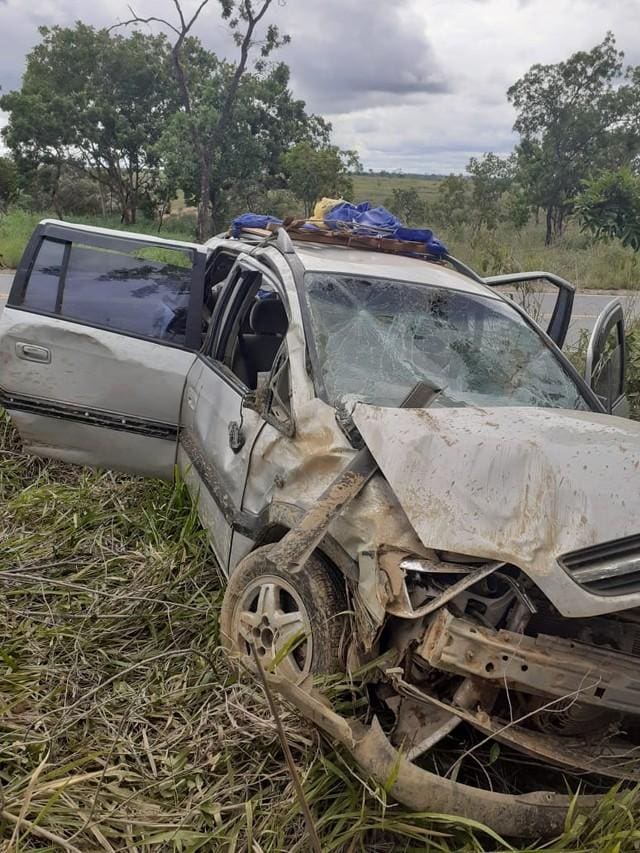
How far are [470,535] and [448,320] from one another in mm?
1569

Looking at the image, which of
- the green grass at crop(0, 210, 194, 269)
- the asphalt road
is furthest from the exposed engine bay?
the green grass at crop(0, 210, 194, 269)

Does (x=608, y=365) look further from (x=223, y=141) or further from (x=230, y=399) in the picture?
(x=223, y=141)

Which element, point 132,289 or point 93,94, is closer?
point 132,289

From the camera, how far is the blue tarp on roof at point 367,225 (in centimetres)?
398

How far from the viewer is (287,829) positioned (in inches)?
78.0

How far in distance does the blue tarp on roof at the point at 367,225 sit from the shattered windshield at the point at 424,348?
2.42ft

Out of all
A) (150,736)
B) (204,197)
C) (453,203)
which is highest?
(453,203)

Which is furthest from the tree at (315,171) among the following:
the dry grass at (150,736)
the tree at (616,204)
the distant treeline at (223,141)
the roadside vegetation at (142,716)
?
the dry grass at (150,736)

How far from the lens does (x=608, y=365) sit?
3.85 meters

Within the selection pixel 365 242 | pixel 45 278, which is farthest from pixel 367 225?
pixel 45 278

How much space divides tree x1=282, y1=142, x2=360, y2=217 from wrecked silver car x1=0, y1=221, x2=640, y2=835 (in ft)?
68.0

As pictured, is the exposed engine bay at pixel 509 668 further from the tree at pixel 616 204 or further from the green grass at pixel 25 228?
the tree at pixel 616 204

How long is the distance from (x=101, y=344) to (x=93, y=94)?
24975 mm

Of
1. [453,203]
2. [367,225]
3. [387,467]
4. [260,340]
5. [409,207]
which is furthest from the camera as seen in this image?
[453,203]
